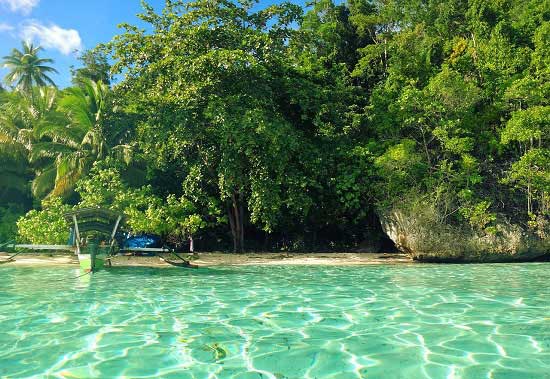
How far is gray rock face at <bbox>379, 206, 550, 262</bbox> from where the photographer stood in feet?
52.7

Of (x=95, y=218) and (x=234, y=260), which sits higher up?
(x=95, y=218)

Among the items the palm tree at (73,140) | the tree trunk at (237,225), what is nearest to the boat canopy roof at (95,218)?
the tree trunk at (237,225)

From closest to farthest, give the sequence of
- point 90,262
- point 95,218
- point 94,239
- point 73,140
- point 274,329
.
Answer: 1. point 274,329
2. point 90,262
3. point 95,218
4. point 94,239
5. point 73,140

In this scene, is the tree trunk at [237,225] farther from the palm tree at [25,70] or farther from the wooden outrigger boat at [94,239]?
the palm tree at [25,70]

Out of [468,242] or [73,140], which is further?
[73,140]

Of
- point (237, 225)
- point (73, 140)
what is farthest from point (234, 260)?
point (73, 140)

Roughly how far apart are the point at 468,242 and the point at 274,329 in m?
12.4

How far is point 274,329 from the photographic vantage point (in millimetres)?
5641

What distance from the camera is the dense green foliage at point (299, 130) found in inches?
650

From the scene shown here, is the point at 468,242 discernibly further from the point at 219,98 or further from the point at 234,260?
the point at 219,98

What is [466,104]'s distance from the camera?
17.6 m

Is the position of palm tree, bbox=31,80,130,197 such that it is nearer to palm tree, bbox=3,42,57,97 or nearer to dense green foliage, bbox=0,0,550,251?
dense green foliage, bbox=0,0,550,251

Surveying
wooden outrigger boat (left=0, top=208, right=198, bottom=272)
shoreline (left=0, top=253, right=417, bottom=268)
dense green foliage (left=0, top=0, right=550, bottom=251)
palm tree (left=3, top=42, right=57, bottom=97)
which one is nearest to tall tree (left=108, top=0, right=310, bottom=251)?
dense green foliage (left=0, top=0, right=550, bottom=251)

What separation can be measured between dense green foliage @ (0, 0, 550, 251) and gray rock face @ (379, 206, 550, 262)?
1.19 feet
